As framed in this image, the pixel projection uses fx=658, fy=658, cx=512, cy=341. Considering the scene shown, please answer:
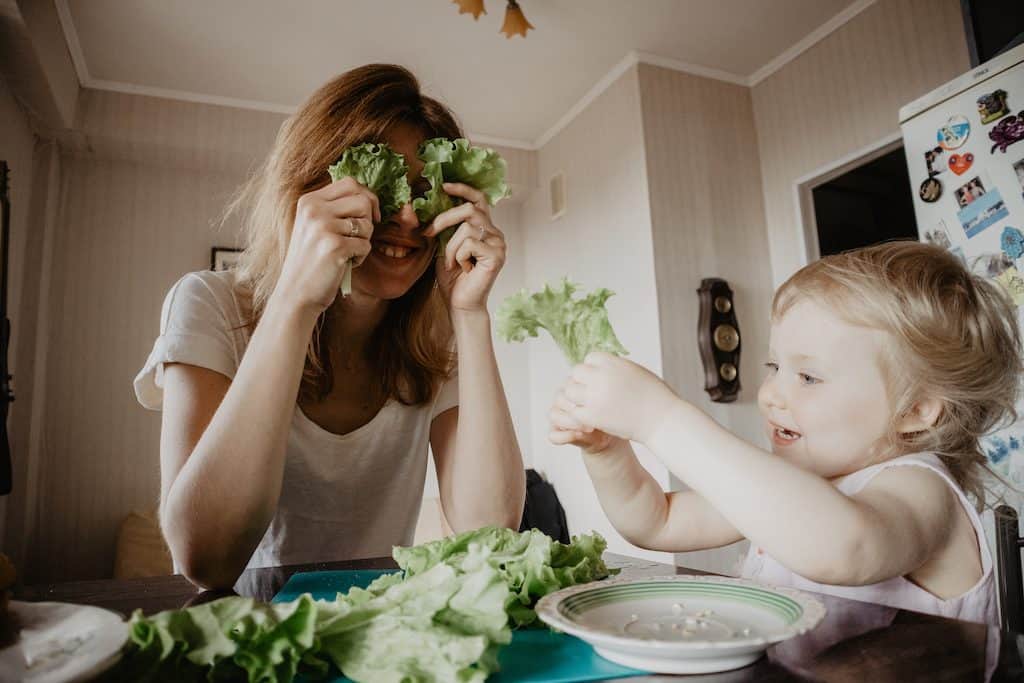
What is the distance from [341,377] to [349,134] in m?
0.58

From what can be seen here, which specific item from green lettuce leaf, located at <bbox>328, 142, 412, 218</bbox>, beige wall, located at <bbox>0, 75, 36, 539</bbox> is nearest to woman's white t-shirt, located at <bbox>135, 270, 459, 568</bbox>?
green lettuce leaf, located at <bbox>328, 142, 412, 218</bbox>

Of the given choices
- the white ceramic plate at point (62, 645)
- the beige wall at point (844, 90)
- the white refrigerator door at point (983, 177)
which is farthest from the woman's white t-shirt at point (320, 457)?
the beige wall at point (844, 90)

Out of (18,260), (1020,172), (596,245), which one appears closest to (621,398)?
(1020,172)

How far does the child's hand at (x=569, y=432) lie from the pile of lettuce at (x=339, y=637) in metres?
0.31

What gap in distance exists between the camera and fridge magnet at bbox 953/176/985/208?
2227 mm

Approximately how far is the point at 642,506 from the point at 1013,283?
173 cm

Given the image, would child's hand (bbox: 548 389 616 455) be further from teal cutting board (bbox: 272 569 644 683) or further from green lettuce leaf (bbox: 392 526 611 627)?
teal cutting board (bbox: 272 569 644 683)

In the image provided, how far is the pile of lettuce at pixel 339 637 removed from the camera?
1.51 ft

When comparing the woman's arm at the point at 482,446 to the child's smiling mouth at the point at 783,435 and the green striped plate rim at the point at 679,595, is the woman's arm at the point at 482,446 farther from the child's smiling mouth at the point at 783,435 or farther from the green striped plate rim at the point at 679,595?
the green striped plate rim at the point at 679,595

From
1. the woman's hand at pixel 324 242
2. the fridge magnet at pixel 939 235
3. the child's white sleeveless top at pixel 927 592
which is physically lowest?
the child's white sleeveless top at pixel 927 592

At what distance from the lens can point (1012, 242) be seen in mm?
2092

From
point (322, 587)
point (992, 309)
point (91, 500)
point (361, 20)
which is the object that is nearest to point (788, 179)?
point (361, 20)

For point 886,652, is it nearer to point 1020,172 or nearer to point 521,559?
point 521,559

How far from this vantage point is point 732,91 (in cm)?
418
